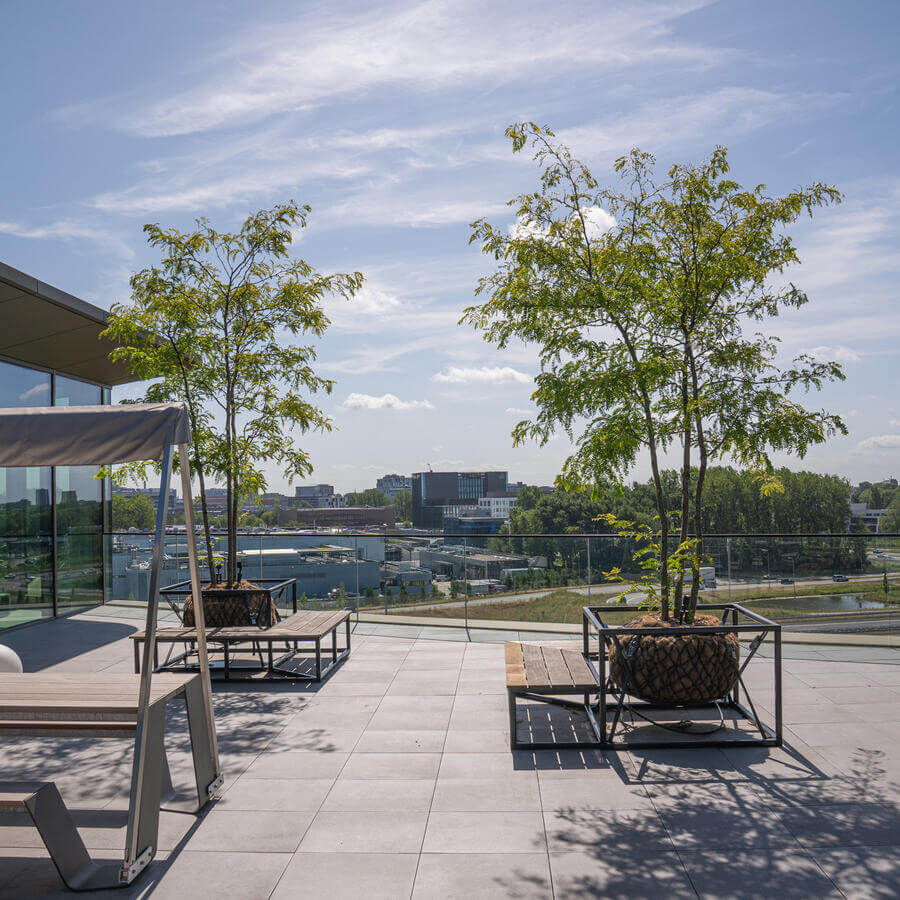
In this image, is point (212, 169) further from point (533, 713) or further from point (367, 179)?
point (533, 713)

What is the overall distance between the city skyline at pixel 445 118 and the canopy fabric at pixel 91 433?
246 cm

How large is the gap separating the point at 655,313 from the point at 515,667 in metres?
2.43

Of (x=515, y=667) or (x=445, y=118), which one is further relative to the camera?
(x=445, y=118)

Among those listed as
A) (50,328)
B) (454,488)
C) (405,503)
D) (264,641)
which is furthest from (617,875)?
(405,503)

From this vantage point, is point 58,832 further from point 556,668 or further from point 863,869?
point 863,869

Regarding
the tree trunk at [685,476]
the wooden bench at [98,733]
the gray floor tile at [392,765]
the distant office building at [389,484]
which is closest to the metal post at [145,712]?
the wooden bench at [98,733]

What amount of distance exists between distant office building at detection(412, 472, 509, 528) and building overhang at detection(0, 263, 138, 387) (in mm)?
32440

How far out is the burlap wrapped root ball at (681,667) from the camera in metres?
4.42

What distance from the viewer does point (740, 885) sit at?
276 cm

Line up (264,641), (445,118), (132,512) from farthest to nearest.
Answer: (132,512) < (445,118) < (264,641)

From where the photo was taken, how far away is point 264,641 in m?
6.50

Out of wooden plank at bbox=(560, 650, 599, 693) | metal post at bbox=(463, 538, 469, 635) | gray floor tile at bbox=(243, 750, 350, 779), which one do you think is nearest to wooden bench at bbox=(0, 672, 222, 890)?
gray floor tile at bbox=(243, 750, 350, 779)

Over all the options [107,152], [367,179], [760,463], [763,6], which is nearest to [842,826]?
[760,463]

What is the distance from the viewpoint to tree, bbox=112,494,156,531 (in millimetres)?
10422
